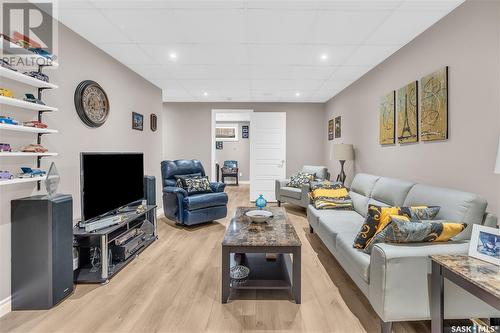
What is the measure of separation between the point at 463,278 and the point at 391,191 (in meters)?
1.52

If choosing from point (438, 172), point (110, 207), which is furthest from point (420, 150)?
point (110, 207)

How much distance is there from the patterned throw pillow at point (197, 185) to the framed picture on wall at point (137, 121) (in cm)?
115

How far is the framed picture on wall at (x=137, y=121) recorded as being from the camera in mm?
3900

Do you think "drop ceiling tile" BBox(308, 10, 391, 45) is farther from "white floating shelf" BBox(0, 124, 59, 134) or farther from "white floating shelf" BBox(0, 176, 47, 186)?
"white floating shelf" BBox(0, 176, 47, 186)

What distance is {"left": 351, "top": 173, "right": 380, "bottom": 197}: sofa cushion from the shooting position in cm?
323

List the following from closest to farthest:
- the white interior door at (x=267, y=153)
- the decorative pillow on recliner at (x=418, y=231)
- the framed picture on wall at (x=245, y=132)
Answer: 1. the decorative pillow on recliner at (x=418, y=231)
2. the white interior door at (x=267, y=153)
3. the framed picture on wall at (x=245, y=132)

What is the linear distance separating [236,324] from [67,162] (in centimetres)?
228

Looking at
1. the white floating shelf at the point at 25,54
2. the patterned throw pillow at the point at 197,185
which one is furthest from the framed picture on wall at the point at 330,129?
the white floating shelf at the point at 25,54

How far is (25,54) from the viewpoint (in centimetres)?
196

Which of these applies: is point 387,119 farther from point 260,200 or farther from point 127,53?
point 127,53

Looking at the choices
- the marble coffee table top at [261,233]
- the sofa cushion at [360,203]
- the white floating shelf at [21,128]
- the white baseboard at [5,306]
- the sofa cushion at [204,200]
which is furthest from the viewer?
the sofa cushion at [204,200]

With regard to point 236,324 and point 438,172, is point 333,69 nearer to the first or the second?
point 438,172

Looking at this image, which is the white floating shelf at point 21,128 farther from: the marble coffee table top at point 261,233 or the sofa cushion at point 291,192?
the sofa cushion at point 291,192

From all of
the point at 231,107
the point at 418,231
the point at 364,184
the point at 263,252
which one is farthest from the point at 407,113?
the point at 231,107
